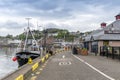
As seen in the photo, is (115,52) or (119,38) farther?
(119,38)

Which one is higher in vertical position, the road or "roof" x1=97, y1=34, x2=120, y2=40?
"roof" x1=97, y1=34, x2=120, y2=40

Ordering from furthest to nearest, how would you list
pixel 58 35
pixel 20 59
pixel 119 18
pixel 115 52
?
pixel 58 35, pixel 119 18, pixel 20 59, pixel 115 52

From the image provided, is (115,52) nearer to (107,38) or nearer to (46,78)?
(107,38)

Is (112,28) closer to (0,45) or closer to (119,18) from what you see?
Result: (119,18)

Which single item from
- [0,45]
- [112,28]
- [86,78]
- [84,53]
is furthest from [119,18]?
[0,45]

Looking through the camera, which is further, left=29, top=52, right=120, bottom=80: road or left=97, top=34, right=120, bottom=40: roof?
left=97, top=34, right=120, bottom=40: roof

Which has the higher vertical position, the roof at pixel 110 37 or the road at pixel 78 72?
the roof at pixel 110 37

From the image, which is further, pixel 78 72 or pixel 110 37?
pixel 110 37

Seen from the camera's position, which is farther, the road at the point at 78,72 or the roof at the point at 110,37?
the roof at the point at 110,37

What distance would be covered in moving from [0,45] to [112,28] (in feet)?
413

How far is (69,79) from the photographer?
602 inches

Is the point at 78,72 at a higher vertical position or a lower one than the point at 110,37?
lower

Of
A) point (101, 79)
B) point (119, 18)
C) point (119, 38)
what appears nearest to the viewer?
point (101, 79)

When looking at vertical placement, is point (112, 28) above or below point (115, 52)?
above
